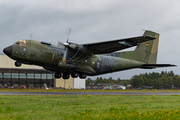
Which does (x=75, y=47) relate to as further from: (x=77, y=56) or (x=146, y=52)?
(x=146, y=52)

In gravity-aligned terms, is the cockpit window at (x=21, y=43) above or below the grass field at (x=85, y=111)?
above

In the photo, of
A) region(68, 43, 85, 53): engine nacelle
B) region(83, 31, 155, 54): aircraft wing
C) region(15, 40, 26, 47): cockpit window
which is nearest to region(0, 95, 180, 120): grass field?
region(15, 40, 26, 47): cockpit window

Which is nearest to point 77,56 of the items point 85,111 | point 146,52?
point 146,52

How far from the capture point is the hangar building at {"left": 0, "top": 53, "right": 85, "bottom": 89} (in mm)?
69250

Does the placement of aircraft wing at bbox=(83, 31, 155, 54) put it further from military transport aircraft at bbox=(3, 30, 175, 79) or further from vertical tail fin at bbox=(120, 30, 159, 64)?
vertical tail fin at bbox=(120, 30, 159, 64)

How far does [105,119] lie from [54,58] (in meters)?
16.8

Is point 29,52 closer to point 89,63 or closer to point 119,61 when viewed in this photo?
point 89,63

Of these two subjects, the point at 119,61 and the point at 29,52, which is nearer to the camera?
the point at 29,52

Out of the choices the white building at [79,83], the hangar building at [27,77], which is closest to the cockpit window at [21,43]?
the hangar building at [27,77]

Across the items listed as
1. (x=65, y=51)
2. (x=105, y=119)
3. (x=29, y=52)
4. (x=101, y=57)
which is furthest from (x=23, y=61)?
(x=105, y=119)

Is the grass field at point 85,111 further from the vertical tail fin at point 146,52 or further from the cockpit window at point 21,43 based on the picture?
the vertical tail fin at point 146,52

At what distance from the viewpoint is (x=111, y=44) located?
25.5m

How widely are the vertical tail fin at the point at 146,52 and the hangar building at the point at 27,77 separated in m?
43.5

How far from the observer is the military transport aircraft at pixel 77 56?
2364cm
